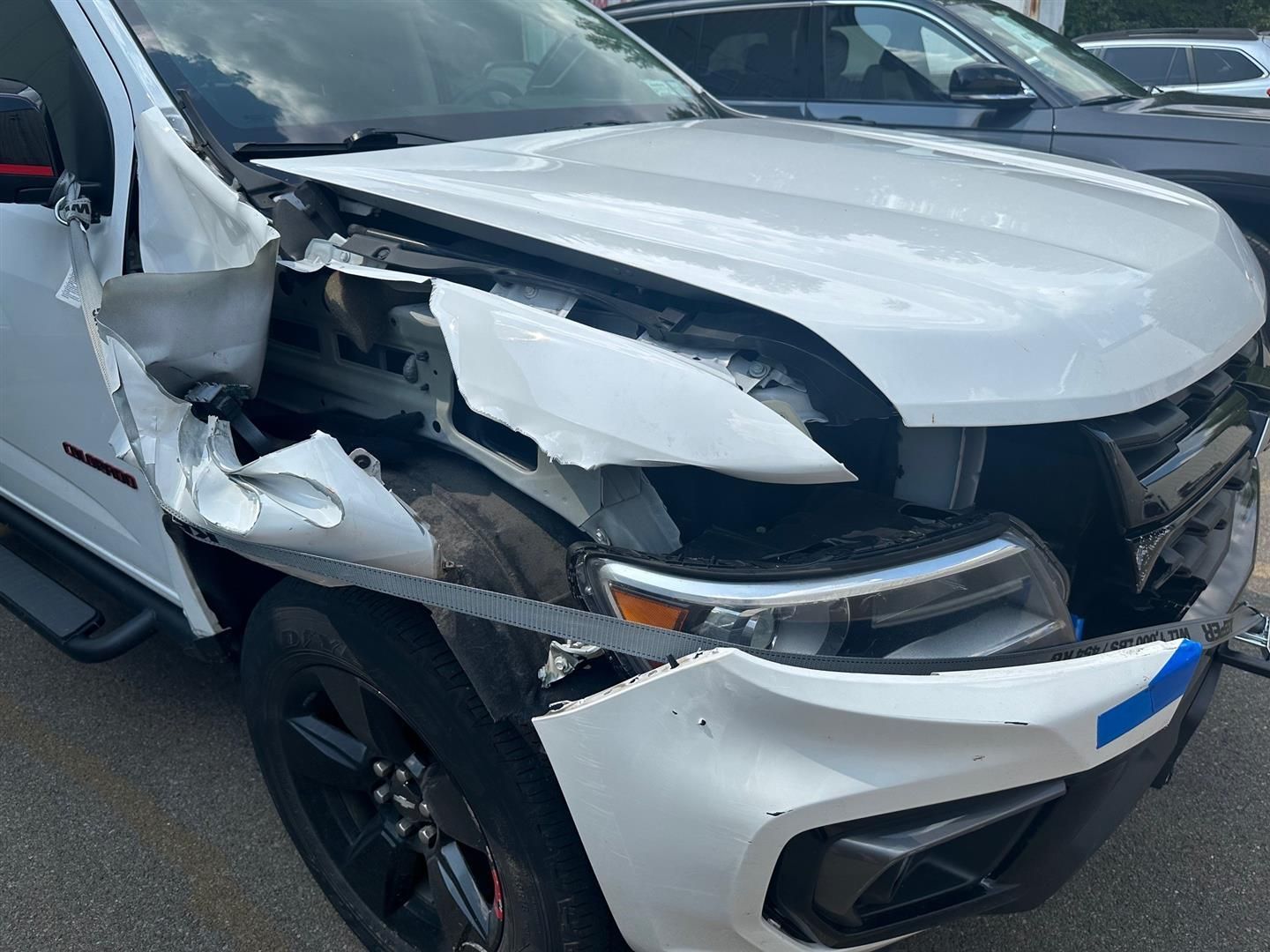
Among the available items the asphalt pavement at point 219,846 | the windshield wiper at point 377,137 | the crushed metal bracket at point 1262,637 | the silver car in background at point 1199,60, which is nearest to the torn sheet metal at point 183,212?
the windshield wiper at point 377,137

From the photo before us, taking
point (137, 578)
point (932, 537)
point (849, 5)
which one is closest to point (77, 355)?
point (137, 578)

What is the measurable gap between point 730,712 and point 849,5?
16.1ft

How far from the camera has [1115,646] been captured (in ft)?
4.30

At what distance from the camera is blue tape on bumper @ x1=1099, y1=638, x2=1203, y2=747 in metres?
1.24

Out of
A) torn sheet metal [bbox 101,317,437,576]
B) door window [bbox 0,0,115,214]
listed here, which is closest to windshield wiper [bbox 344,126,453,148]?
door window [bbox 0,0,115,214]

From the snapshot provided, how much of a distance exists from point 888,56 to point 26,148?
173 inches

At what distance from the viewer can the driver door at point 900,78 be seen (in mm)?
4930

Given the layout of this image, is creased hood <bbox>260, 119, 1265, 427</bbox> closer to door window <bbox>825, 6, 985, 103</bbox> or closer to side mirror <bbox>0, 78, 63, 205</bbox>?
side mirror <bbox>0, 78, 63, 205</bbox>

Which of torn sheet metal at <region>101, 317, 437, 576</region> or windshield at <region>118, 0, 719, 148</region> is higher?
windshield at <region>118, 0, 719, 148</region>

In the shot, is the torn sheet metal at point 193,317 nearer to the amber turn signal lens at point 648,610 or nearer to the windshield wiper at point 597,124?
the amber turn signal lens at point 648,610

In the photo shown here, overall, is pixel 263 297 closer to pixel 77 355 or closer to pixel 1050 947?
pixel 77 355

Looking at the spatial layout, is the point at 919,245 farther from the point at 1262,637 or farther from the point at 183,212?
the point at 183,212

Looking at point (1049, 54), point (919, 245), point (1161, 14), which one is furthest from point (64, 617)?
point (1161, 14)

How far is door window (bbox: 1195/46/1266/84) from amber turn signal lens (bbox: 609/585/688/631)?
11.1 meters
